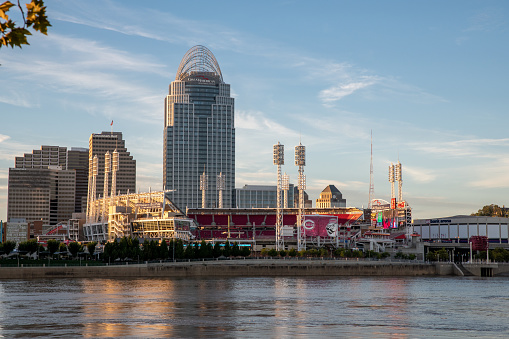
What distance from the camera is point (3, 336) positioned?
2382 inches

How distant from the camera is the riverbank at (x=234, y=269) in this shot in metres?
171

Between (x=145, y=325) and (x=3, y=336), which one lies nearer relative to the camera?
(x=3, y=336)

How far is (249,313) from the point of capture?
82.2m

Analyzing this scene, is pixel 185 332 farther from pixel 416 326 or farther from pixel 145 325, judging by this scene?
pixel 416 326

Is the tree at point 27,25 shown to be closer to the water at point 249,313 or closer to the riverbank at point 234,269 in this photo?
the water at point 249,313

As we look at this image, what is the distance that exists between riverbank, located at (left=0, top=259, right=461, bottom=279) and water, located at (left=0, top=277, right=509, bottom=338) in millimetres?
43747

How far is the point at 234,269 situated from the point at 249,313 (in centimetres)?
10901

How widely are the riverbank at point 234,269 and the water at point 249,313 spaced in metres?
43.7

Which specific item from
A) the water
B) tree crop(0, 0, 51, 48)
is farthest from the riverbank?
tree crop(0, 0, 51, 48)

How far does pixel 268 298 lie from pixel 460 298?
31146 millimetres

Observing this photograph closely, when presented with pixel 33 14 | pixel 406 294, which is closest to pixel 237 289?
pixel 406 294

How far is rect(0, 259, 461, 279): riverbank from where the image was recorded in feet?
561

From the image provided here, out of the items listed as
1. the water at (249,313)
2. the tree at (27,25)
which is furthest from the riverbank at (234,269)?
the tree at (27,25)

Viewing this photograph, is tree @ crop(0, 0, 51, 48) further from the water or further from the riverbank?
the riverbank
